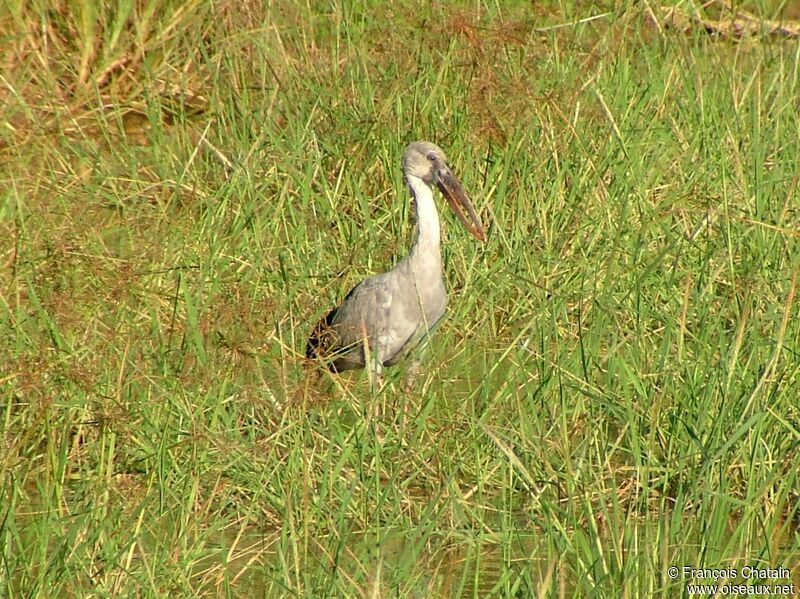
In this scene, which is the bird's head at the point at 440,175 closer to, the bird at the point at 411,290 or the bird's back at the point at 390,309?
the bird at the point at 411,290

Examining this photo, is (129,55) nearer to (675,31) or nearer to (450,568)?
(675,31)

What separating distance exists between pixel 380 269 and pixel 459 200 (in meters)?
0.46

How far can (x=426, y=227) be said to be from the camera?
5.00m

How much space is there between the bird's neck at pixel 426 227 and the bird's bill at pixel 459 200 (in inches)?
3.4

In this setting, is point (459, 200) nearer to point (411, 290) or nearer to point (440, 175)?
point (440, 175)

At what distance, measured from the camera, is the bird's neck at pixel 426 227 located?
498 cm

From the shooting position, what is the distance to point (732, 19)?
20.1 feet

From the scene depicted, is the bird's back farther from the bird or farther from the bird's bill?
the bird's bill

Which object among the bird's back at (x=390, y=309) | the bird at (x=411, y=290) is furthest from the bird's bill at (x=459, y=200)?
the bird's back at (x=390, y=309)

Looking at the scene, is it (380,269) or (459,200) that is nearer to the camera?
(459,200)

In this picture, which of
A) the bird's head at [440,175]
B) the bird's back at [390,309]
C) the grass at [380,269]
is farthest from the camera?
the bird's head at [440,175]

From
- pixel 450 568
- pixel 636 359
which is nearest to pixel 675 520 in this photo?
pixel 450 568

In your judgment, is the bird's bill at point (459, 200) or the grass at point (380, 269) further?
the bird's bill at point (459, 200)

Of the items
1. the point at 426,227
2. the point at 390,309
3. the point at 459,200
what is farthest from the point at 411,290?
the point at 459,200
